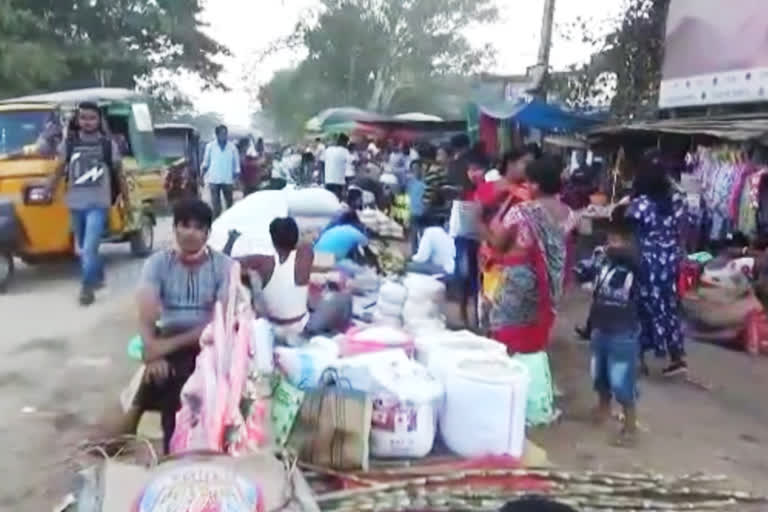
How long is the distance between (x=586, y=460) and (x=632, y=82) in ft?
44.2

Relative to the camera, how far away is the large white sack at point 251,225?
6.22 metres

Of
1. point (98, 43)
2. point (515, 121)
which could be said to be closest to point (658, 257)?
point (515, 121)

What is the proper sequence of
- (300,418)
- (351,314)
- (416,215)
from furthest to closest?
(416,215) < (351,314) < (300,418)

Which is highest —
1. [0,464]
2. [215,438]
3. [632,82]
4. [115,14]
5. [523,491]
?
[115,14]

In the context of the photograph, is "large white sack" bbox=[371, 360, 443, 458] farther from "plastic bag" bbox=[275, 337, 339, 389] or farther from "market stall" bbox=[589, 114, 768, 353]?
"market stall" bbox=[589, 114, 768, 353]

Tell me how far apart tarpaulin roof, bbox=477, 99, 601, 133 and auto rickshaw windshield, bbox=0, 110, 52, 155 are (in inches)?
232

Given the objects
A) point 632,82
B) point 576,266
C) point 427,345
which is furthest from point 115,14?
point 427,345

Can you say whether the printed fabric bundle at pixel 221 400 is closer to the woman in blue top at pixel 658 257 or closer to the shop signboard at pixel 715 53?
the woman in blue top at pixel 658 257

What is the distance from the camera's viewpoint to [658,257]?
716 cm

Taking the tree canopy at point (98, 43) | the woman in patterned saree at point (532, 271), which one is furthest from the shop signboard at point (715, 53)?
the tree canopy at point (98, 43)

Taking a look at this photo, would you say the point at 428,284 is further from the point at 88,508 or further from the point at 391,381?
the point at 88,508

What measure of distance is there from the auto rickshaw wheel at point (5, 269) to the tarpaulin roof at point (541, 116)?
657 cm

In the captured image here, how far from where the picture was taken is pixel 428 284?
7367 mm

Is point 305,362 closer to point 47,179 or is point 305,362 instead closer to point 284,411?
point 284,411
